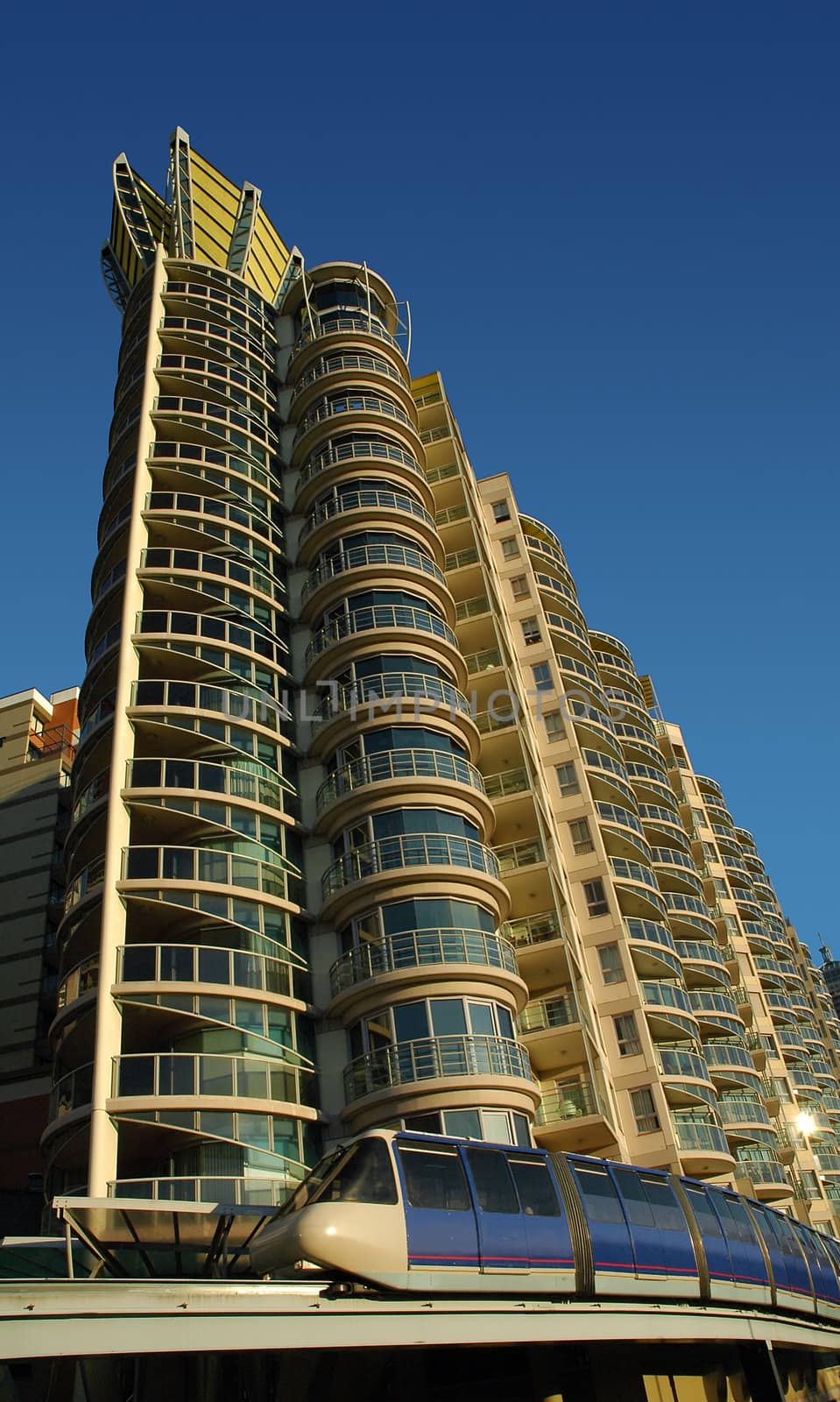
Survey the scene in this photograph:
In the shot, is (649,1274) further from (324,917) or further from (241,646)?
(241,646)

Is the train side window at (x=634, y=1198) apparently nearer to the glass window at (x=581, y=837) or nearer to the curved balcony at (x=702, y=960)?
the glass window at (x=581, y=837)

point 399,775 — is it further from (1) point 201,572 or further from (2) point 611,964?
(2) point 611,964

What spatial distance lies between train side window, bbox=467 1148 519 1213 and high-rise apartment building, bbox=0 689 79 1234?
995 inches

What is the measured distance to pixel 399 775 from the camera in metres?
32.6

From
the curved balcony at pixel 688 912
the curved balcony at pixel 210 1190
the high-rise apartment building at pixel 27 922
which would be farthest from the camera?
the curved balcony at pixel 688 912

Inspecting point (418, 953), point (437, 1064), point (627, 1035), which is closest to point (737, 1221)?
point (437, 1064)

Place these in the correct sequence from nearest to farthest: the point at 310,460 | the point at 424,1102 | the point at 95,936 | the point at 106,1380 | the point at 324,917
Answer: the point at 106,1380, the point at 424,1102, the point at 95,936, the point at 324,917, the point at 310,460

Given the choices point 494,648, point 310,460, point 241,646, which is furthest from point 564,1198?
point 310,460

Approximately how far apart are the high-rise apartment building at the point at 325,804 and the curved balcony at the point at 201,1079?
84mm

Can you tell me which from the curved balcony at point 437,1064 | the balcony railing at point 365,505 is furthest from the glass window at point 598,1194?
the balcony railing at point 365,505

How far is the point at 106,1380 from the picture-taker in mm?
20406

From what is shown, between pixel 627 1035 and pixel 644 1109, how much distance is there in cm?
277

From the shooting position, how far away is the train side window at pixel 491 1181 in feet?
56.7

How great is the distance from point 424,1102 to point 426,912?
528 centimetres
